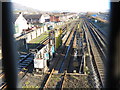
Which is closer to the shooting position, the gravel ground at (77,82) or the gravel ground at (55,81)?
the gravel ground at (77,82)

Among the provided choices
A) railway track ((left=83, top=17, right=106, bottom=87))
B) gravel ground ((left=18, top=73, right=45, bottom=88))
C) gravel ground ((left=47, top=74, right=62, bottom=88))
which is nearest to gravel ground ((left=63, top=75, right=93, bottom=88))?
gravel ground ((left=47, top=74, right=62, bottom=88))

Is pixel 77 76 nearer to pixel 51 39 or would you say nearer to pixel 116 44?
pixel 51 39

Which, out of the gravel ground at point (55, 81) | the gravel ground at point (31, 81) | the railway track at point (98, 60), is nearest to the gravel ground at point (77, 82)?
the gravel ground at point (55, 81)

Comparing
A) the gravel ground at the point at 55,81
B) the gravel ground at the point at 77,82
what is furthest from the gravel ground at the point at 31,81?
the gravel ground at the point at 77,82

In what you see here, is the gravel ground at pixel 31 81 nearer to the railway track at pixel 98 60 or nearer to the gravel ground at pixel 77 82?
the gravel ground at pixel 77 82

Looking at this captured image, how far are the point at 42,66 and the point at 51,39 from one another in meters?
2.75

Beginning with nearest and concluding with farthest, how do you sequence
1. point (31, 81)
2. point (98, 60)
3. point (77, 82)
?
point (77, 82), point (31, 81), point (98, 60)

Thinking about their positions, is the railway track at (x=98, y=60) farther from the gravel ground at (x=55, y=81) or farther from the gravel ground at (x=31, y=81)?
the gravel ground at (x=31, y=81)

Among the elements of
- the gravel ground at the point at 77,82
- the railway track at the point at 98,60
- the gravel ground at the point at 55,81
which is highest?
the railway track at the point at 98,60

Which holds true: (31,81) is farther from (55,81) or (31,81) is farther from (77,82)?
(77,82)

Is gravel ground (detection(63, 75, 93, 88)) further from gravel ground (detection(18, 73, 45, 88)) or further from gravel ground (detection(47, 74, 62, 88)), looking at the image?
gravel ground (detection(18, 73, 45, 88))

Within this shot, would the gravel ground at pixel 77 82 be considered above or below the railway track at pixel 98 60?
below

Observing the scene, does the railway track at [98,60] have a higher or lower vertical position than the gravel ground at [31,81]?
higher

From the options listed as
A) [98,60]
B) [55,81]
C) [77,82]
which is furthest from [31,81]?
[98,60]
